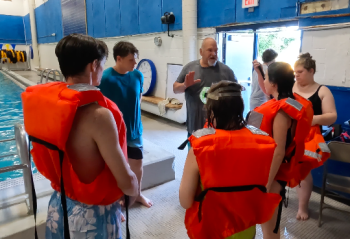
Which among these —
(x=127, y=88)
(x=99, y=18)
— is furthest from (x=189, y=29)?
(x=99, y=18)

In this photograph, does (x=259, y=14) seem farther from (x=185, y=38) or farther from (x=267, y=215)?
(x=267, y=215)

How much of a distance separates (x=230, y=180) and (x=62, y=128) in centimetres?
68

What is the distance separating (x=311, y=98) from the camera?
2285 millimetres

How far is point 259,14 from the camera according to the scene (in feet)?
12.5

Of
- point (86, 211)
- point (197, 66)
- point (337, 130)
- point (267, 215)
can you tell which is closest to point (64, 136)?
point (86, 211)

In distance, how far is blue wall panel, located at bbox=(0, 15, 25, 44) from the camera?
15.2m

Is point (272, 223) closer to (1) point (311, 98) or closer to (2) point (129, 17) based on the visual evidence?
(1) point (311, 98)

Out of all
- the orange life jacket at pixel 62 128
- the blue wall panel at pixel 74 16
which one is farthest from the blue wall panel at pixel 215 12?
the blue wall panel at pixel 74 16

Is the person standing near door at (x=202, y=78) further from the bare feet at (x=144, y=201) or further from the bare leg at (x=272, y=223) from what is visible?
the bare leg at (x=272, y=223)

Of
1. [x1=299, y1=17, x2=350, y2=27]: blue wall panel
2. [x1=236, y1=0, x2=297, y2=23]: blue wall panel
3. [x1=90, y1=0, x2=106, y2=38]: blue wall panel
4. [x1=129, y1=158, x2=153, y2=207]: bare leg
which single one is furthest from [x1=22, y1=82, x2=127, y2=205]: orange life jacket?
[x1=90, y1=0, x2=106, y2=38]: blue wall panel

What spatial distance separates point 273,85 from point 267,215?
771 millimetres

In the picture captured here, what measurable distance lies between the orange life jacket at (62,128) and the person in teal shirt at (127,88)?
104 cm

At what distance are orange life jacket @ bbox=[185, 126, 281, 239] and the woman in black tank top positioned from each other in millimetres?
1358

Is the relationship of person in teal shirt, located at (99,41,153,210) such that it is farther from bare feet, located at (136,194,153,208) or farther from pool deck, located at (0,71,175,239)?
pool deck, located at (0,71,175,239)
